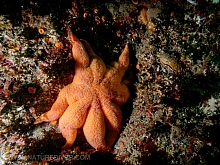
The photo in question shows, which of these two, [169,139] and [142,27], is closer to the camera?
[169,139]

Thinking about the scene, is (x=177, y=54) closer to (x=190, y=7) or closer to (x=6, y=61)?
(x=190, y=7)

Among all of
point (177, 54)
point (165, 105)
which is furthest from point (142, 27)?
point (165, 105)

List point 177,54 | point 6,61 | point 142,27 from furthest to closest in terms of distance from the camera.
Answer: point 142,27
point 177,54
point 6,61

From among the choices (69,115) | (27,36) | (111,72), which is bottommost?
(69,115)

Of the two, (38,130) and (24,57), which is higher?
(24,57)

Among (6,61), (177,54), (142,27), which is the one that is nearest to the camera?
(6,61)

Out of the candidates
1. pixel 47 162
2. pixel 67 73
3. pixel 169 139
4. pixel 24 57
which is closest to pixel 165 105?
pixel 169 139
